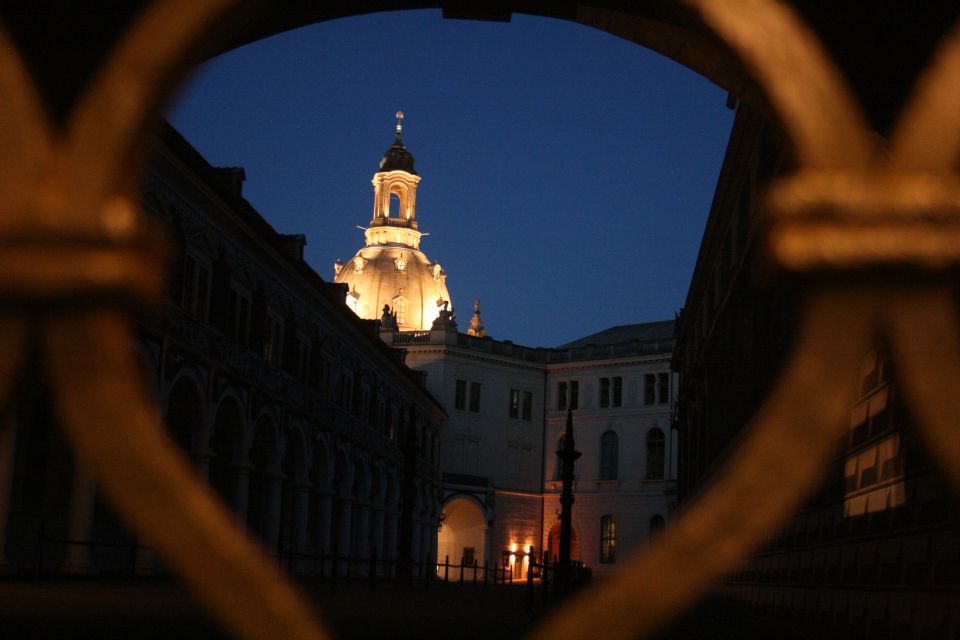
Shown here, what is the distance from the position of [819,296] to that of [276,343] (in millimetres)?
33726

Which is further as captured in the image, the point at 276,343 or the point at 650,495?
the point at 650,495

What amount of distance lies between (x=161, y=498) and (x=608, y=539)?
245 feet

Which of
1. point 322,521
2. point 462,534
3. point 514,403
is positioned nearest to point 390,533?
point 322,521

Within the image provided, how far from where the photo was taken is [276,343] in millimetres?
34000

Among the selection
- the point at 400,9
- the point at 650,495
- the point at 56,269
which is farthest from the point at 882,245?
the point at 650,495

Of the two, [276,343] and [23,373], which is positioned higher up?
[276,343]

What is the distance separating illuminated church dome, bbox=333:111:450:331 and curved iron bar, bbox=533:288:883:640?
8654 cm

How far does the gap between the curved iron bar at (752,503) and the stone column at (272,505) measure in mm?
33780

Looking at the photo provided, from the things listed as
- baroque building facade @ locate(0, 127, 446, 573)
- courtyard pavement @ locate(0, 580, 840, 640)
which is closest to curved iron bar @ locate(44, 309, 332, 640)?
courtyard pavement @ locate(0, 580, 840, 640)

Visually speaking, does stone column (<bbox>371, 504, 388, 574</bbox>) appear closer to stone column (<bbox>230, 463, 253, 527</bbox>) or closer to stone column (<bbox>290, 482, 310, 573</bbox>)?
stone column (<bbox>290, 482, 310, 573</bbox>)

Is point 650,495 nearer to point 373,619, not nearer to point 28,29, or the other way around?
point 373,619

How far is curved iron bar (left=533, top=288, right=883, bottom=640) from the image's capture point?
33.4 inches

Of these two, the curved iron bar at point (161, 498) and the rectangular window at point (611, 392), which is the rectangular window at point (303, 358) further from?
the rectangular window at point (611, 392)

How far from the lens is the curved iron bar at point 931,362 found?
843mm
